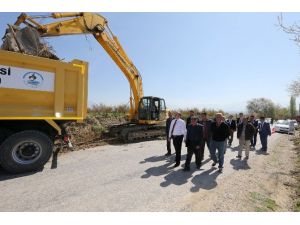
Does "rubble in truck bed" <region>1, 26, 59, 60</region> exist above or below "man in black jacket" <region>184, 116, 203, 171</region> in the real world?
above

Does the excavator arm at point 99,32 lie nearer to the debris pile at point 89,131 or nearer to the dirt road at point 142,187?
the debris pile at point 89,131

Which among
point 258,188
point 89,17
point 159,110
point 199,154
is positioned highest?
point 89,17

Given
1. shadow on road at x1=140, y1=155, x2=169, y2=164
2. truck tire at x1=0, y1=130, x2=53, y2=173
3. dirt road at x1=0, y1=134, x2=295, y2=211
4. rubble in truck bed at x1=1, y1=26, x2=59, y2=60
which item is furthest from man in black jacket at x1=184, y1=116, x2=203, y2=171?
rubble in truck bed at x1=1, y1=26, x2=59, y2=60

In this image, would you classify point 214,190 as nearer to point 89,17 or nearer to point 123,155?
point 123,155

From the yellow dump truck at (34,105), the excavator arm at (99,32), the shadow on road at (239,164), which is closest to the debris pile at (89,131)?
the excavator arm at (99,32)

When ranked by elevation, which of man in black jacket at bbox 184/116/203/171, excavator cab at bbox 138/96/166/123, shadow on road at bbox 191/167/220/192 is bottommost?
shadow on road at bbox 191/167/220/192

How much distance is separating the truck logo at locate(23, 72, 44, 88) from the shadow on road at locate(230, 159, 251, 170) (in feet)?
20.1

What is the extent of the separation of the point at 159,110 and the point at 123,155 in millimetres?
5521

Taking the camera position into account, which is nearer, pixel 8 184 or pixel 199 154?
pixel 8 184

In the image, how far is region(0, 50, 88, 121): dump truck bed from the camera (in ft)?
19.4

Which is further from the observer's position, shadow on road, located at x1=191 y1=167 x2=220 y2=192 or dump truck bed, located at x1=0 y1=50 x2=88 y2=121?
dump truck bed, located at x1=0 y1=50 x2=88 y2=121

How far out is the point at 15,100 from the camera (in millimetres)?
6012

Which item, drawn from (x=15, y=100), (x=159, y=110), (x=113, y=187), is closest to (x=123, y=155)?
(x=113, y=187)

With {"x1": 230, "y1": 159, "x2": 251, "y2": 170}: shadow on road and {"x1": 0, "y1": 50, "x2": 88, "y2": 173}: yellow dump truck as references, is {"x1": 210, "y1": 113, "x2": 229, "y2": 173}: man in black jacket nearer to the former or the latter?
{"x1": 230, "y1": 159, "x2": 251, "y2": 170}: shadow on road
